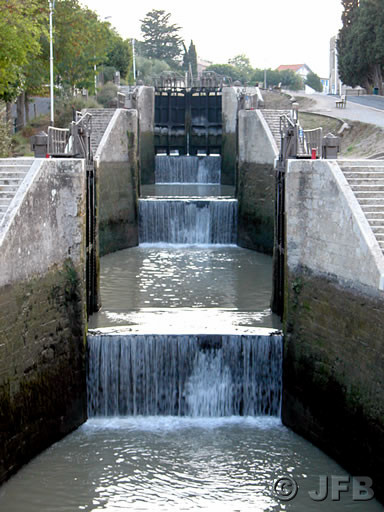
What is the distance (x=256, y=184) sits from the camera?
2658 cm

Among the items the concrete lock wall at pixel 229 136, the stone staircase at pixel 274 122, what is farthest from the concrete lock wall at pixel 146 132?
the stone staircase at pixel 274 122

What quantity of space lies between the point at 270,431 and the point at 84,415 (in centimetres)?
343

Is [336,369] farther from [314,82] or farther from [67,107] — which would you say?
[314,82]

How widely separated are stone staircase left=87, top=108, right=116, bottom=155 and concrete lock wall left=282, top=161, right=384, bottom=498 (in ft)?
43.4

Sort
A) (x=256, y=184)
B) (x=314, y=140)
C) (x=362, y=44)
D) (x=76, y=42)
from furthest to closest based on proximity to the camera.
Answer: (x=362, y=44)
(x=76, y=42)
(x=256, y=184)
(x=314, y=140)

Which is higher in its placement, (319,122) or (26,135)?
(319,122)

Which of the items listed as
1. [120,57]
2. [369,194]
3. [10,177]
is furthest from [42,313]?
[120,57]

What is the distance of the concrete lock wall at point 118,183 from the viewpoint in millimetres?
26031

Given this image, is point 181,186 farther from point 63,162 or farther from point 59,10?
point 63,162

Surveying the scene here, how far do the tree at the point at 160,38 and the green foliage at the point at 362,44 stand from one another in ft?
123

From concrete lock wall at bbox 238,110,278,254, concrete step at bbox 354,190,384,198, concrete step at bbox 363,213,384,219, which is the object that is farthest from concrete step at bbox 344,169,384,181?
concrete lock wall at bbox 238,110,278,254

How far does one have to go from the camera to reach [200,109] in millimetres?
40062

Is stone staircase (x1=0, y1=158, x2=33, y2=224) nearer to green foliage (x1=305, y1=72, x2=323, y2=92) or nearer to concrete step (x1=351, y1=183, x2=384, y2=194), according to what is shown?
concrete step (x1=351, y1=183, x2=384, y2=194)

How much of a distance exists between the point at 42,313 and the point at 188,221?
14292 mm
